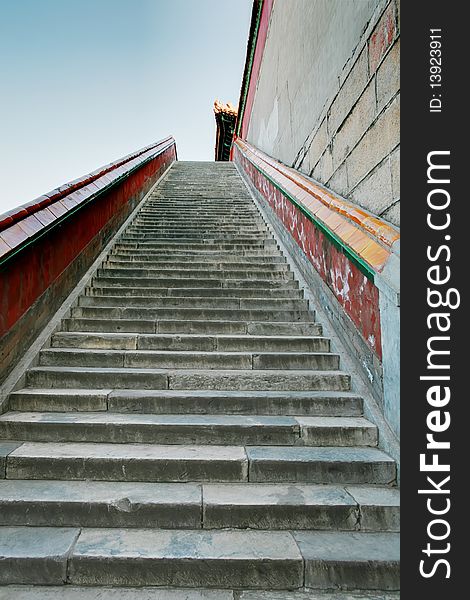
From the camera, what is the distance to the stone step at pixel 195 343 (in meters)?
3.51

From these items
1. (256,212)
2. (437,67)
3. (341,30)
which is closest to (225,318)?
(437,67)

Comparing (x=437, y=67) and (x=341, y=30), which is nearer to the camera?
(x=437, y=67)

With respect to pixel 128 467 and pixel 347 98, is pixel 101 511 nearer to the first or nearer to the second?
pixel 128 467

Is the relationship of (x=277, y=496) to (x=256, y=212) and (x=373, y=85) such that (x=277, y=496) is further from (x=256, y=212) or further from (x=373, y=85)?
(x=256, y=212)

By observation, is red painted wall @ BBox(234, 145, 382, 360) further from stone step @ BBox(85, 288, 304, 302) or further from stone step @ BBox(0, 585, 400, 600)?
stone step @ BBox(0, 585, 400, 600)

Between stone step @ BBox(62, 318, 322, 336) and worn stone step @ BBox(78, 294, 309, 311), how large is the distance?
15.8 inches

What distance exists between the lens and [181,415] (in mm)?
2807

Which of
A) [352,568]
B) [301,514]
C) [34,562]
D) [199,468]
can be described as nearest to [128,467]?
[199,468]

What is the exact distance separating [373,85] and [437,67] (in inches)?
43.0

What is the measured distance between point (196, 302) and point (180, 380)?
128 cm

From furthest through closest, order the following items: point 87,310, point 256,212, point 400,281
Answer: point 256,212
point 87,310
point 400,281

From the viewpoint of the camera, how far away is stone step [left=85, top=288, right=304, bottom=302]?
172 inches

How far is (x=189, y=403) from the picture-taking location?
2846 millimetres

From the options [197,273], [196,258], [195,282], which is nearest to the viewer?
[195,282]
